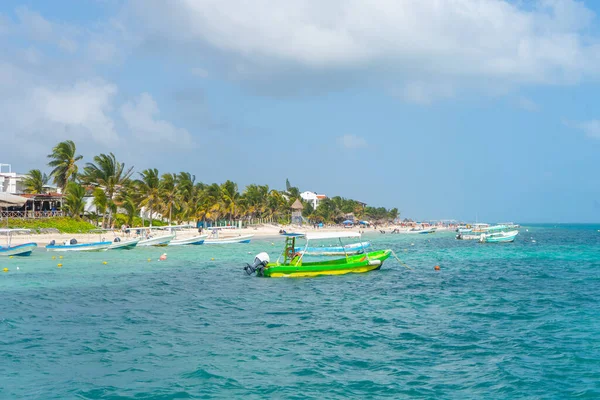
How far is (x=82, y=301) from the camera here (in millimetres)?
20875

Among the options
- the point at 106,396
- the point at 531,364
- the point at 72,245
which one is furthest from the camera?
the point at 72,245

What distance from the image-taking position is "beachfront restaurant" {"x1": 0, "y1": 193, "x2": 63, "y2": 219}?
211ft

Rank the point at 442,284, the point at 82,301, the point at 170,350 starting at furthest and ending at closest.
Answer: the point at 442,284 < the point at 82,301 < the point at 170,350

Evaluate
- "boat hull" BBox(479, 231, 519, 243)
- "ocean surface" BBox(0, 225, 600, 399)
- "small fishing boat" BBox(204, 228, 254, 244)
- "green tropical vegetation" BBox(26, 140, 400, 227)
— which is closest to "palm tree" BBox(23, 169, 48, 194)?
"green tropical vegetation" BBox(26, 140, 400, 227)

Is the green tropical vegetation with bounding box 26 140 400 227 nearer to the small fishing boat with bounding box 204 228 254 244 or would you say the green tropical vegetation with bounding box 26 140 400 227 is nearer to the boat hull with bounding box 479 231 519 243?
the small fishing boat with bounding box 204 228 254 244

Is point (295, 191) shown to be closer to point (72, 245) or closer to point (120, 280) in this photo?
point (72, 245)

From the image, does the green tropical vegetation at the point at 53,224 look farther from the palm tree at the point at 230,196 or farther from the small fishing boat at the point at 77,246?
the palm tree at the point at 230,196

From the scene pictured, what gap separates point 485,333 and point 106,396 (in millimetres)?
10676

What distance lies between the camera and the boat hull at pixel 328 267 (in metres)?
29.3

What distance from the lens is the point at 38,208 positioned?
225ft

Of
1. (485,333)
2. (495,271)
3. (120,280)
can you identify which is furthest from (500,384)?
(495,271)

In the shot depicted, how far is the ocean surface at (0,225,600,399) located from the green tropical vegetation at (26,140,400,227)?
134 ft

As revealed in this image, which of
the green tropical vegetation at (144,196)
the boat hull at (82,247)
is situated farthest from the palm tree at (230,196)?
the boat hull at (82,247)

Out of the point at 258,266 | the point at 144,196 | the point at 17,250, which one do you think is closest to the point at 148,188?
the point at 144,196
